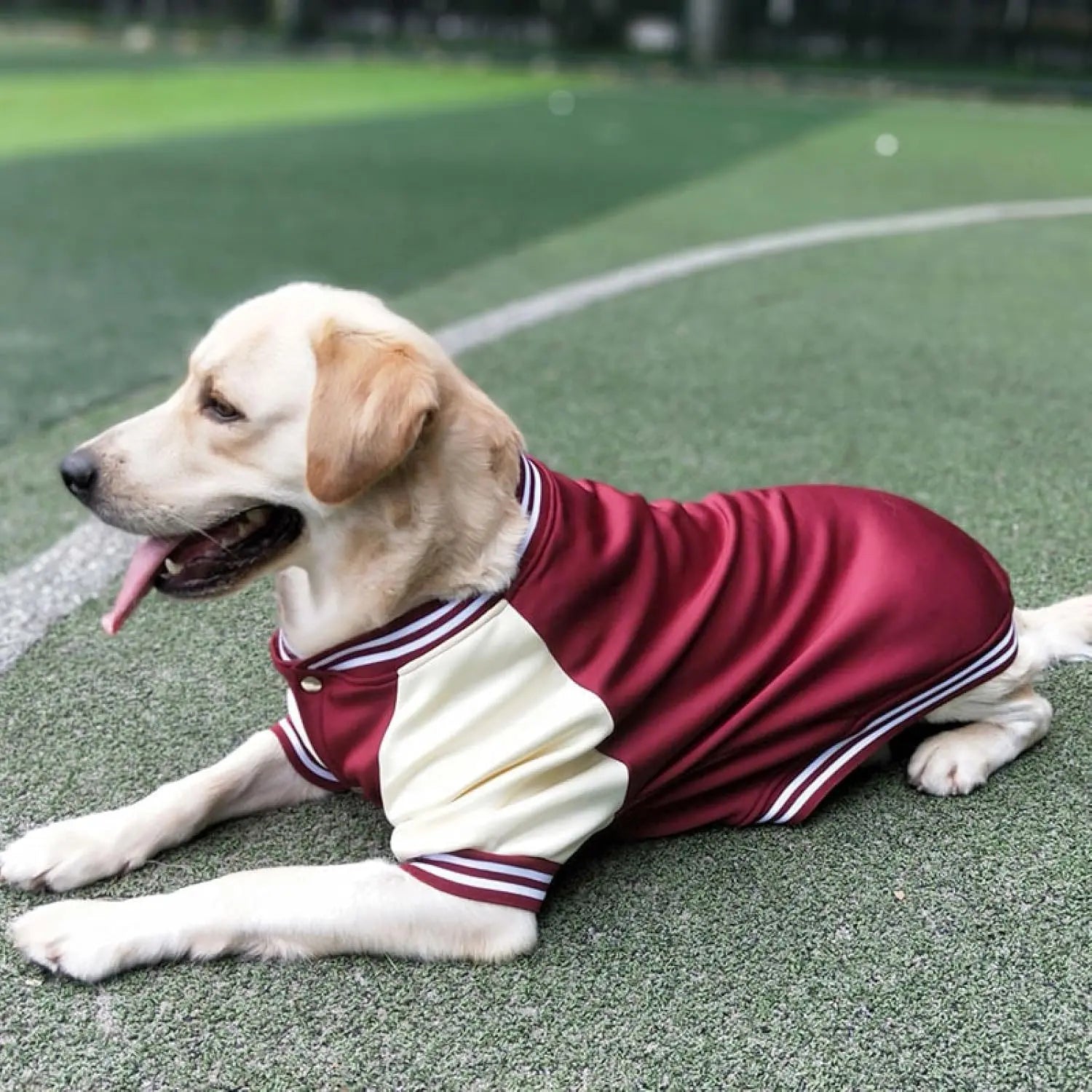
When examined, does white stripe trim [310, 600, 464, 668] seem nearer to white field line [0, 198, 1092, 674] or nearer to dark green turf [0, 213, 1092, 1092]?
dark green turf [0, 213, 1092, 1092]

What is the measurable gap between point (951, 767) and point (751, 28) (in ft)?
79.3

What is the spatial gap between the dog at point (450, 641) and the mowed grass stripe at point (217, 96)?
9208 millimetres

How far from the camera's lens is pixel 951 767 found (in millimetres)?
2582

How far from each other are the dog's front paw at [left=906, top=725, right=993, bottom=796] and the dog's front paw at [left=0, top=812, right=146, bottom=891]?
1.53 meters

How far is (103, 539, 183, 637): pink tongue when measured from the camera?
2.30 meters

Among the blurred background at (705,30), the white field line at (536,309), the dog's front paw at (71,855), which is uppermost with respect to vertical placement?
the dog's front paw at (71,855)

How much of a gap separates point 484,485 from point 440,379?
20cm

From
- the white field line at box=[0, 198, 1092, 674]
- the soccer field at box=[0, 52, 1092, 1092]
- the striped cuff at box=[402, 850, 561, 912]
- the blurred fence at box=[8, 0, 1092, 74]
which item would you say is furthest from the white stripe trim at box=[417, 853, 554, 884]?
the blurred fence at box=[8, 0, 1092, 74]

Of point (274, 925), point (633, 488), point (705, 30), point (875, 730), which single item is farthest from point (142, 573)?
point (705, 30)

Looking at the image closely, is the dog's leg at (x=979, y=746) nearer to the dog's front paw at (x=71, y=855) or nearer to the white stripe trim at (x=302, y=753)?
the white stripe trim at (x=302, y=753)

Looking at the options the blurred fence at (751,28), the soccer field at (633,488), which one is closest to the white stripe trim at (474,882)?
the soccer field at (633,488)

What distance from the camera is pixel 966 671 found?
2500mm

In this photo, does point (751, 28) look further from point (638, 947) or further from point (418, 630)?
point (638, 947)

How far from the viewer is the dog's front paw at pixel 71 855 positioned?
2266 mm
